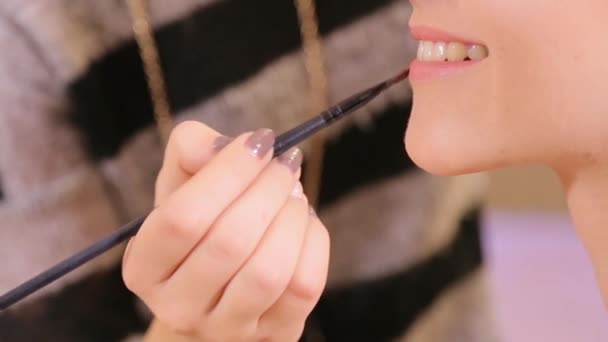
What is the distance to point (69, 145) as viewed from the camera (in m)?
0.68

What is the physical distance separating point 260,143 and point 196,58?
9.7 inches

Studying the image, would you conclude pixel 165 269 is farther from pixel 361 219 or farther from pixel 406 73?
pixel 361 219

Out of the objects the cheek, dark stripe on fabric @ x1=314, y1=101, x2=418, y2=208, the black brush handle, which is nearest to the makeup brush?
the black brush handle

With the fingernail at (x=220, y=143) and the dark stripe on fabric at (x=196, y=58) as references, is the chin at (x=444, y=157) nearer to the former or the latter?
the fingernail at (x=220, y=143)

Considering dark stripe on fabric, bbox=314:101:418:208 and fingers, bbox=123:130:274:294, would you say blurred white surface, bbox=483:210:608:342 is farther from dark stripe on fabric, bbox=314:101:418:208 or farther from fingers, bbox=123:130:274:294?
Result: fingers, bbox=123:130:274:294

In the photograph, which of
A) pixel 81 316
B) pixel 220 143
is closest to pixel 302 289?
pixel 220 143

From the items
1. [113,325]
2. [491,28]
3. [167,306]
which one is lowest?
[113,325]

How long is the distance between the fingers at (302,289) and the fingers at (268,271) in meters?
0.01

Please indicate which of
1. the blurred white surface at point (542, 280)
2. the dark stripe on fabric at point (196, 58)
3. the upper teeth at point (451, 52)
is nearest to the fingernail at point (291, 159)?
the upper teeth at point (451, 52)

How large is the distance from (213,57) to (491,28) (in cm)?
30

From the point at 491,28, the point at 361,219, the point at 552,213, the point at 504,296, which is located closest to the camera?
the point at 491,28

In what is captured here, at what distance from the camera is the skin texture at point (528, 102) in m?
0.46

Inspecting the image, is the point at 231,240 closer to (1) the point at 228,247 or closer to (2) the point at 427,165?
(1) the point at 228,247

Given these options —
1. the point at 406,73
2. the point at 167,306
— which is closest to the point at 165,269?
the point at 167,306
